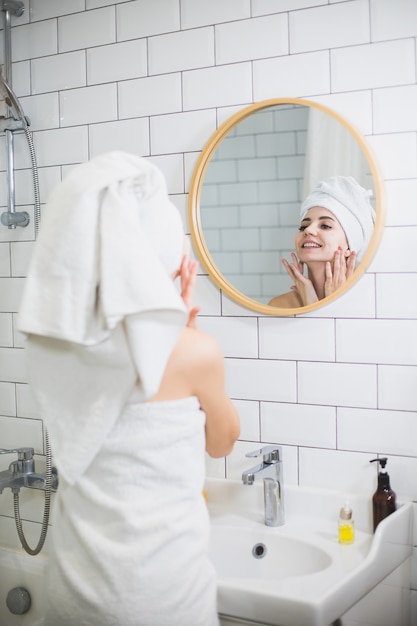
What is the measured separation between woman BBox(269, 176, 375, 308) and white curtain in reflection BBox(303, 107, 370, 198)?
2cm

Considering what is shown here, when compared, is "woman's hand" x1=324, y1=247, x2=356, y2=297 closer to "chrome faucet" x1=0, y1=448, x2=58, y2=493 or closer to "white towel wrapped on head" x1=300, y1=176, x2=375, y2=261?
"white towel wrapped on head" x1=300, y1=176, x2=375, y2=261

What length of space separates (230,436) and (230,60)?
100 centimetres

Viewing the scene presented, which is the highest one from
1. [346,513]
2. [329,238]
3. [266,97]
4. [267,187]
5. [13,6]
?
[13,6]

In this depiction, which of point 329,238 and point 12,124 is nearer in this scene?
point 329,238

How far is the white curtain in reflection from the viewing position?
1608mm

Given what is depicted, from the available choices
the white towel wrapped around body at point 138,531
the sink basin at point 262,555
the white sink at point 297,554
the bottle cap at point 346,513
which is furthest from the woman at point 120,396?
the bottle cap at point 346,513

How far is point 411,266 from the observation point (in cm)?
159

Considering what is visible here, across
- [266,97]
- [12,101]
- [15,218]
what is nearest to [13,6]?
[12,101]

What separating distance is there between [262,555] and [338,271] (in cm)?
72

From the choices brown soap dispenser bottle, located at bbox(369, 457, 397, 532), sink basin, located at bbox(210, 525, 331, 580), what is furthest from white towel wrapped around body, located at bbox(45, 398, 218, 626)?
brown soap dispenser bottle, located at bbox(369, 457, 397, 532)

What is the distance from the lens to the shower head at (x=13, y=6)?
1.96 metres

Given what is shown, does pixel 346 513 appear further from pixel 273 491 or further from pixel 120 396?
pixel 120 396

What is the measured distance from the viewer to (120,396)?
1.14m

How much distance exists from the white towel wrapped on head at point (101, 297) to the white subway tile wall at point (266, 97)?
2.11 feet
